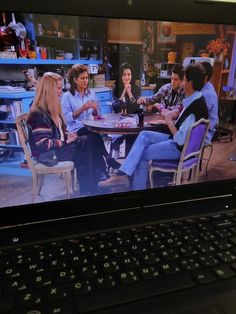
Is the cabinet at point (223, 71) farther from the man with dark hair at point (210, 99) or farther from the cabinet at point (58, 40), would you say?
the cabinet at point (58, 40)

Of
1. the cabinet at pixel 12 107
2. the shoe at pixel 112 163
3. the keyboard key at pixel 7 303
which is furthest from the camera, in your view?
the shoe at pixel 112 163

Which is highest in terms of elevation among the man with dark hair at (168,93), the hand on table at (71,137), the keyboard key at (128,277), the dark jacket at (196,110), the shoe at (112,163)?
the man with dark hair at (168,93)

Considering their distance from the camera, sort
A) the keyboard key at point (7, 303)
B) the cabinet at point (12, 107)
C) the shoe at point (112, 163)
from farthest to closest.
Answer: the shoe at point (112, 163), the cabinet at point (12, 107), the keyboard key at point (7, 303)

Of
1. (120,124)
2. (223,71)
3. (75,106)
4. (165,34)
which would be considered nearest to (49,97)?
(75,106)

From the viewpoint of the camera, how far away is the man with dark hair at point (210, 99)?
60cm

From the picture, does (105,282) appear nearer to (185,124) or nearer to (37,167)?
(37,167)

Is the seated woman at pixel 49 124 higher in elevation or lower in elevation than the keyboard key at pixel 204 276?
higher

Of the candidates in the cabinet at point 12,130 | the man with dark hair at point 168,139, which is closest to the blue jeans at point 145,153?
the man with dark hair at point 168,139

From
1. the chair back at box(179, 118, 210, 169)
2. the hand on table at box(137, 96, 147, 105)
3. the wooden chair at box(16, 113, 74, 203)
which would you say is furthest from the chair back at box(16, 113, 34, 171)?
the chair back at box(179, 118, 210, 169)

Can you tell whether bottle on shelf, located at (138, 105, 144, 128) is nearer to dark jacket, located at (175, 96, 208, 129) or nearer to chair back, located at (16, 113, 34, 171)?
dark jacket, located at (175, 96, 208, 129)

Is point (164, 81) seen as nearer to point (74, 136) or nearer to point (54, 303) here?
point (74, 136)

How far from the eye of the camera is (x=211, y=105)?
0.63 metres

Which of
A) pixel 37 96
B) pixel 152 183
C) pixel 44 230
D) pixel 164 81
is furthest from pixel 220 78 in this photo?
pixel 44 230

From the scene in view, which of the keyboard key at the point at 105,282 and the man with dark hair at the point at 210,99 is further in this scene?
the man with dark hair at the point at 210,99
